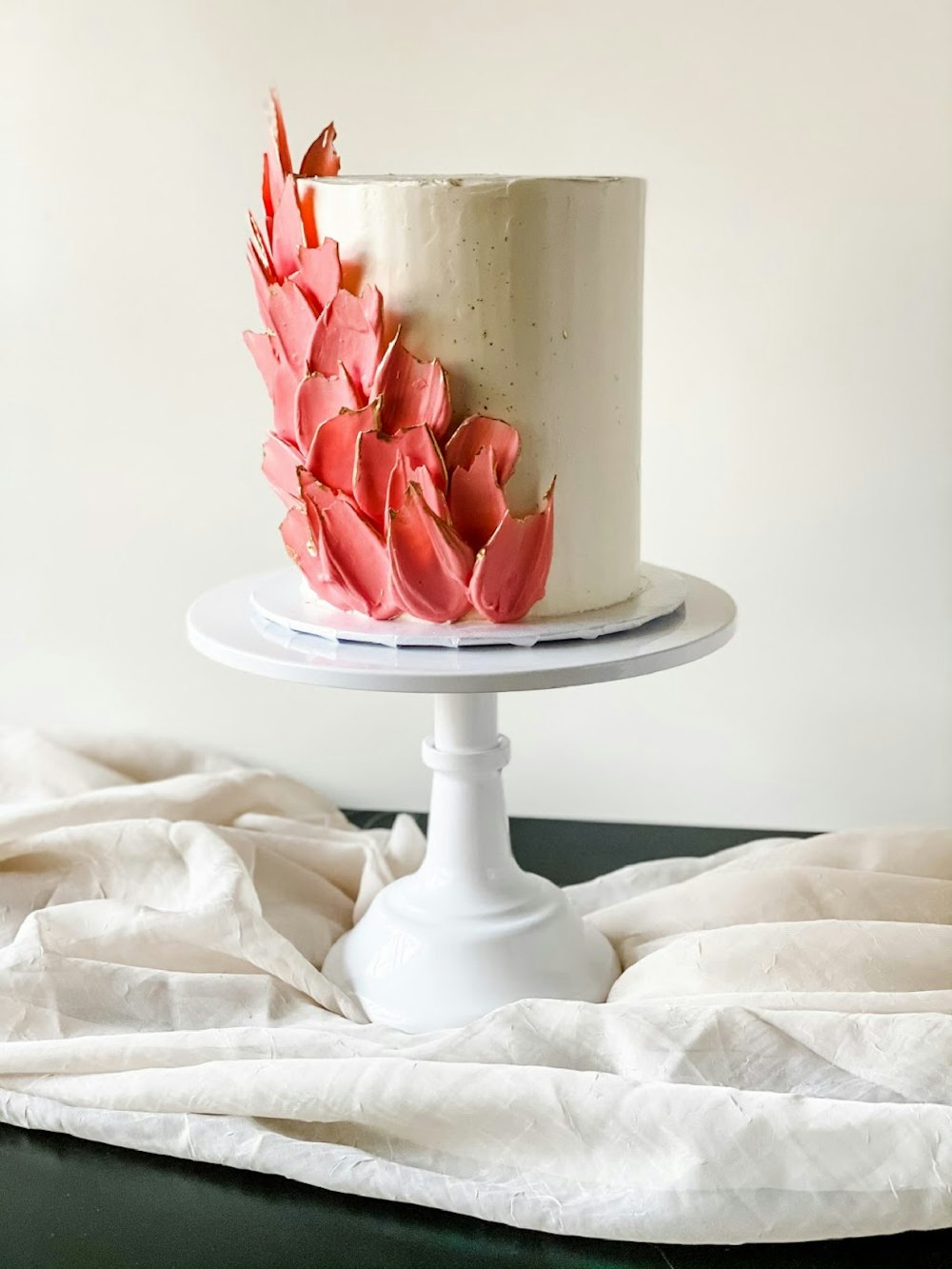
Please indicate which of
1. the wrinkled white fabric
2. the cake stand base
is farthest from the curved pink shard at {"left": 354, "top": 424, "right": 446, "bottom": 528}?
the wrinkled white fabric

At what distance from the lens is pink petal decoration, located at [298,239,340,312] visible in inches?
25.7

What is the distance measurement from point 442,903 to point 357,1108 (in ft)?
0.48

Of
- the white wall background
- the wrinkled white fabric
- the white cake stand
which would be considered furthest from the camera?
the white wall background

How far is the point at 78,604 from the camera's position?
3.59 ft

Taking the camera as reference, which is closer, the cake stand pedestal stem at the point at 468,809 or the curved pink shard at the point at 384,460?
the curved pink shard at the point at 384,460

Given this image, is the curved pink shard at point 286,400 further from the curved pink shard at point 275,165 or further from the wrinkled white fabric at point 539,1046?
the wrinkled white fabric at point 539,1046

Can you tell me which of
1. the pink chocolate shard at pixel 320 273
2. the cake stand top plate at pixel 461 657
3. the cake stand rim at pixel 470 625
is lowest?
the cake stand top plate at pixel 461 657

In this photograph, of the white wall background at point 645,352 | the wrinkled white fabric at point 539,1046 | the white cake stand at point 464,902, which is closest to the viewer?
the wrinkled white fabric at point 539,1046

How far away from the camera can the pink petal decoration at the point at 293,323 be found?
67cm

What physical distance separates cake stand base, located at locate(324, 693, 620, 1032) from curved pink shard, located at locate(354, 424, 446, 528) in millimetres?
125

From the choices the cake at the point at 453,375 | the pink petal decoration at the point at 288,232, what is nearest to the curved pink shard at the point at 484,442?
the cake at the point at 453,375

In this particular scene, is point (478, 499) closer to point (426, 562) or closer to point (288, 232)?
point (426, 562)

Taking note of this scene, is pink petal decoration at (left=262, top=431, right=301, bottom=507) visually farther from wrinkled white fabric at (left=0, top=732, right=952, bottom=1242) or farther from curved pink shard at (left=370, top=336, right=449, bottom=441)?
wrinkled white fabric at (left=0, top=732, right=952, bottom=1242)

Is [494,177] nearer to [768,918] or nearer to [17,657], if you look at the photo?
[768,918]
